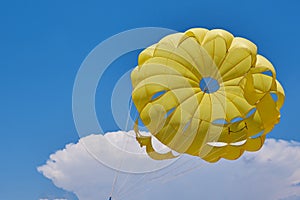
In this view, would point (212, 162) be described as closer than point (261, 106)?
No

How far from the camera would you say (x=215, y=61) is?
55.6 feet

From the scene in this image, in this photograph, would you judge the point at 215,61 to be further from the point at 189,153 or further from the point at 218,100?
the point at 189,153

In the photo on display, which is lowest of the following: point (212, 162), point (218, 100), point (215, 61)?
point (212, 162)

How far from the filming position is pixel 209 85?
17203 mm

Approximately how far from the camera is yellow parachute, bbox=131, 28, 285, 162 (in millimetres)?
16438

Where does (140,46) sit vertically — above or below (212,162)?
above

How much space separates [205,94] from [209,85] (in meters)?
0.37

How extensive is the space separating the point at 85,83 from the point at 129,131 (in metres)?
2.03

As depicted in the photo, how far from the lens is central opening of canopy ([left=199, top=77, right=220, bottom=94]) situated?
17.2 metres

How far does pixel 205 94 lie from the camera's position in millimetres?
17016

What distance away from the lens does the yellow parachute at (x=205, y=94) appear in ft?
53.9

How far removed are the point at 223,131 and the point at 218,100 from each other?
952 millimetres

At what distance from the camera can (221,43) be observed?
1670 centimetres

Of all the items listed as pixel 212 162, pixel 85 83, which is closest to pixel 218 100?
pixel 212 162
